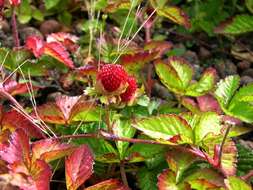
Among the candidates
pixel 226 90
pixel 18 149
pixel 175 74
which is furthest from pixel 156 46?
pixel 18 149

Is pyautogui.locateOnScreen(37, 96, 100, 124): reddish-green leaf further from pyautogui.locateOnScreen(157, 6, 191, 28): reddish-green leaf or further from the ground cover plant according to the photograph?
pyautogui.locateOnScreen(157, 6, 191, 28): reddish-green leaf

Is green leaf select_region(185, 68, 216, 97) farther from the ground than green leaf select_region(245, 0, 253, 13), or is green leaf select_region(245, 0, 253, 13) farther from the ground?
green leaf select_region(245, 0, 253, 13)

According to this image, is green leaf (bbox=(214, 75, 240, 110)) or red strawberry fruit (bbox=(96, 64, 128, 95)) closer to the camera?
red strawberry fruit (bbox=(96, 64, 128, 95))

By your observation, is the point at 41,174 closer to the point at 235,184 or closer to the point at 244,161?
the point at 235,184

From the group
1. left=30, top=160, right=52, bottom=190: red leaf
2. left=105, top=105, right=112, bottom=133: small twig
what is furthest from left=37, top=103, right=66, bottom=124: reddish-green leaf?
left=30, top=160, right=52, bottom=190: red leaf

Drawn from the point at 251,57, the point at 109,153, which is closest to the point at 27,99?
the point at 109,153
